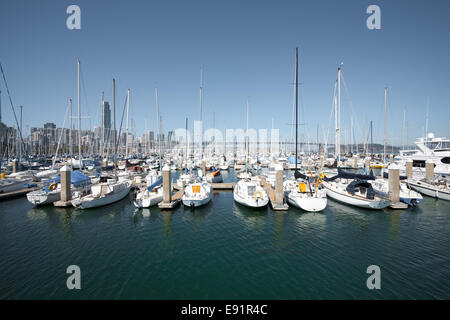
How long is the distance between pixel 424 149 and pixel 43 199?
6156 centimetres

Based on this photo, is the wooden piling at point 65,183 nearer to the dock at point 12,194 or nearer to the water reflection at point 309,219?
the dock at point 12,194

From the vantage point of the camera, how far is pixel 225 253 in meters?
12.8

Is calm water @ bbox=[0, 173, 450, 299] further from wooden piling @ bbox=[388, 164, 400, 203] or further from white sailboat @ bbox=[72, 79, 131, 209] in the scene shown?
wooden piling @ bbox=[388, 164, 400, 203]

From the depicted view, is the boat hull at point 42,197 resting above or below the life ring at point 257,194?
below

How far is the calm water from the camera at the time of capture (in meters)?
9.40

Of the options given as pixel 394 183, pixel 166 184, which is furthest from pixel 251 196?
pixel 394 183

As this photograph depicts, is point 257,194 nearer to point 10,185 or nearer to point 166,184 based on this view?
point 166,184

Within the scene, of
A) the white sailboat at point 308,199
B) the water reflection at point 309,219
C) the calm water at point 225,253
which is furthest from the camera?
the white sailboat at point 308,199

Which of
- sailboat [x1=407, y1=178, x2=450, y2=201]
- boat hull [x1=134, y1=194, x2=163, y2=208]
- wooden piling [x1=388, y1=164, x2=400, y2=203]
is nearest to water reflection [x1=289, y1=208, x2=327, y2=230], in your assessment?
wooden piling [x1=388, y1=164, x2=400, y2=203]

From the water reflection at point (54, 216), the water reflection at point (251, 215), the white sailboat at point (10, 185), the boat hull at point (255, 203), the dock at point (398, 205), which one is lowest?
the water reflection at point (251, 215)

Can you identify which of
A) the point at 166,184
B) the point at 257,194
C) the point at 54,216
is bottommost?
the point at 54,216

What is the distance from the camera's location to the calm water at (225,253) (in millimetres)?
9398

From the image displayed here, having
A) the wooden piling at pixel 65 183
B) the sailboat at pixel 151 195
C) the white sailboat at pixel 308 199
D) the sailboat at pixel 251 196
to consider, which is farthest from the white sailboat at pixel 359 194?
the wooden piling at pixel 65 183
